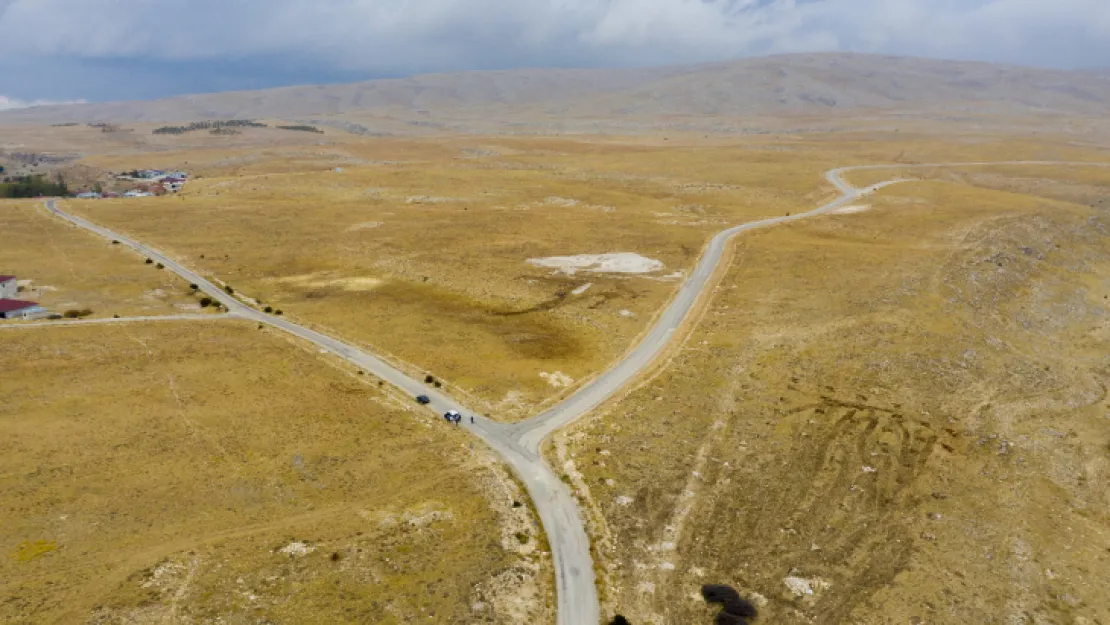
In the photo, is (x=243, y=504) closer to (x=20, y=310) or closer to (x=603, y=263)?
(x=20, y=310)

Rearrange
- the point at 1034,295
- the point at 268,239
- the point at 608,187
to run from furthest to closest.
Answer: the point at 608,187
the point at 268,239
the point at 1034,295

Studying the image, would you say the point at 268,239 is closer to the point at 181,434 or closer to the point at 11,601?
the point at 181,434

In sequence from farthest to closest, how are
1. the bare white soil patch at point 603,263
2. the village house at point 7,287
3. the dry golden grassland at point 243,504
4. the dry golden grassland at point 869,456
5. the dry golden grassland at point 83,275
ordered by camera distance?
1. the bare white soil patch at point 603,263
2. the village house at point 7,287
3. the dry golden grassland at point 83,275
4. the dry golden grassland at point 869,456
5. the dry golden grassland at point 243,504

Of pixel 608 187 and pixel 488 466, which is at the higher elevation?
pixel 608 187

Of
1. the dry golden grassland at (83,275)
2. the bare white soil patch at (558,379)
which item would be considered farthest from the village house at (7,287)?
the bare white soil patch at (558,379)

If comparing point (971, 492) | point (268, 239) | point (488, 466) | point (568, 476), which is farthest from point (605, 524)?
point (268, 239)

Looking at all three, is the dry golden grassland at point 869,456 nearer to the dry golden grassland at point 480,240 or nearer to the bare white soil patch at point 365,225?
the dry golden grassland at point 480,240

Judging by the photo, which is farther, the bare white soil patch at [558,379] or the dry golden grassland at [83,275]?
the dry golden grassland at [83,275]

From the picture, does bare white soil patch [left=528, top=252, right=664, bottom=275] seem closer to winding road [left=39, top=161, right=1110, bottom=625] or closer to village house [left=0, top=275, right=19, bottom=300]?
winding road [left=39, top=161, right=1110, bottom=625]
